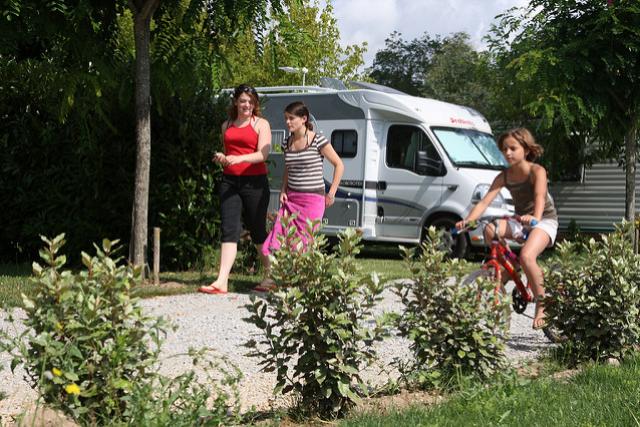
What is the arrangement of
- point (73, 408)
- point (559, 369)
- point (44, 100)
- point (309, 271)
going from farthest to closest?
point (44, 100), point (559, 369), point (309, 271), point (73, 408)

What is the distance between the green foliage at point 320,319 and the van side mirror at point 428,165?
1137 centimetres

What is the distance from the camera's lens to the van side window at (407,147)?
15617mm

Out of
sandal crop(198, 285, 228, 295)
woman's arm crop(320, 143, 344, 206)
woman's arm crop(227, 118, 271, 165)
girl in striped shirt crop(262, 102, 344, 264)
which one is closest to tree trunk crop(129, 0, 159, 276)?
sandal crop(198, 285, 228, 295)

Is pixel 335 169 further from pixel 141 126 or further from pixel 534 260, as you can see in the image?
pixel 534 260

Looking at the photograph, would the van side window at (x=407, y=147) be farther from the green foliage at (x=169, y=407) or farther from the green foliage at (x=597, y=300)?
the green foliage at (x=169, y=407)

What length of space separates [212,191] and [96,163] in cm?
136

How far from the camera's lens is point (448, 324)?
4.80m

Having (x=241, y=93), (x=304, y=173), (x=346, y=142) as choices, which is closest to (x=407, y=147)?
(x=346, y=142)

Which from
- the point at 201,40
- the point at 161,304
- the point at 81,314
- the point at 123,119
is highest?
the point at 201,40

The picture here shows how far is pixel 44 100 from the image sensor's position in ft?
38.9

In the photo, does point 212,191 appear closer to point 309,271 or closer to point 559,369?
point 559,369

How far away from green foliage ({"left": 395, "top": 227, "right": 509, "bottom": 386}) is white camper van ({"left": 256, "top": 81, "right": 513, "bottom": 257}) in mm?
10377

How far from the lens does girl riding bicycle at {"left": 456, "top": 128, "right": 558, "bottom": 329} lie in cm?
691

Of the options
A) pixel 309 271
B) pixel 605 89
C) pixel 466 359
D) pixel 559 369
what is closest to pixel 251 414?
pixel 309 271
